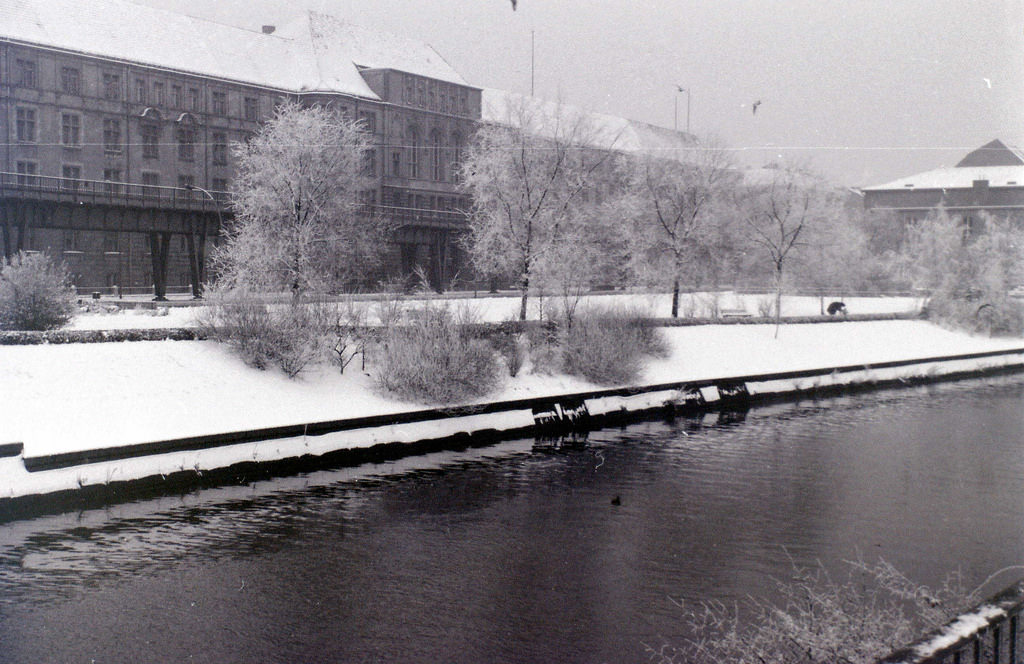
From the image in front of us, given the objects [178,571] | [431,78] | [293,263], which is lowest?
[178,571]

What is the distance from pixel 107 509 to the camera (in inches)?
572

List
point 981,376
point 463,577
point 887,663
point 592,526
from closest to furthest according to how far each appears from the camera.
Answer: point 887,663, point 463,577, point 592,526, point 981,376

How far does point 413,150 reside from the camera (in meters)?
68.1

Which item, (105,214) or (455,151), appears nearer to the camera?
(105,214)

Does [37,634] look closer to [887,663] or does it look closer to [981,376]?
[887,663]

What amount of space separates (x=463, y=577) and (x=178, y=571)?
364 cm

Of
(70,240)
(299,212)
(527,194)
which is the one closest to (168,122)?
(70,240)

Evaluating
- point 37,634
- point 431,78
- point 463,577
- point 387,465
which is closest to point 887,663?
point 463,577

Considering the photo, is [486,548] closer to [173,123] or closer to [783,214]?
[783,214]

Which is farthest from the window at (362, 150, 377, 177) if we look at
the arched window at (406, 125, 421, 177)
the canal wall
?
the canal wall

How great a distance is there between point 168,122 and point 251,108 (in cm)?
599

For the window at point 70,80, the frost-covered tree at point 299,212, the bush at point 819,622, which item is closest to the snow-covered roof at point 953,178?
the frost-covered tree at point 299,212

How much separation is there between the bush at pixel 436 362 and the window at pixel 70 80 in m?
35.9

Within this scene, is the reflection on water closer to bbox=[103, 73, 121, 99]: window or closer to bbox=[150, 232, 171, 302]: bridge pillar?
bbox=[150, 232, 171, 302]: bridge pillar
